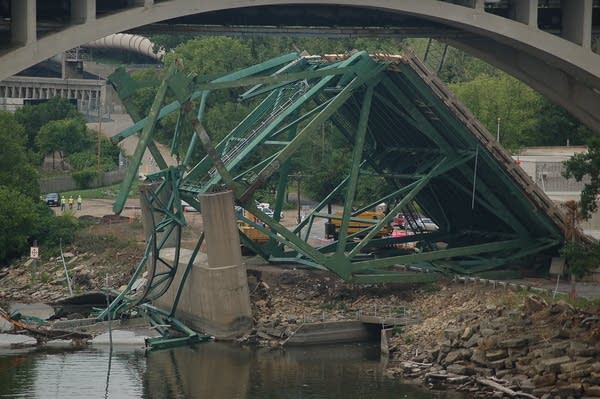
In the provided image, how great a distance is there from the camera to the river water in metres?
48.0

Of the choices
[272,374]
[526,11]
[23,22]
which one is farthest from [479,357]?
[23,22]

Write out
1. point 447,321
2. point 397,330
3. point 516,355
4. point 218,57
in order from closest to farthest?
1. point 516,355
2. point 447,321
3. point 397,330
4. point 218,57

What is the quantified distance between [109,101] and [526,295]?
2917 inches

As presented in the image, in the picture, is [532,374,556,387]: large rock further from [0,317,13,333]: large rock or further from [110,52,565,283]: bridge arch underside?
[0,317,13,333]: large rock

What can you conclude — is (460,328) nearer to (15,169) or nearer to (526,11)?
(526,11)

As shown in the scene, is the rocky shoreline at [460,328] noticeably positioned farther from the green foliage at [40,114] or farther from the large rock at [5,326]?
the green foliage at [40,114]

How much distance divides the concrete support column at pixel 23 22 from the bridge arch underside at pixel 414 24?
0.08 ft

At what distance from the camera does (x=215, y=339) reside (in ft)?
183

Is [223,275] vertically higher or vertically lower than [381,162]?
lower

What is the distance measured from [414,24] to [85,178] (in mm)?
45422

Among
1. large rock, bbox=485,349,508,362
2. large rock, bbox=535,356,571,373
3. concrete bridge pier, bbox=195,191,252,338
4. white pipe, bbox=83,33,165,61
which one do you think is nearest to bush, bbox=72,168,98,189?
white pipe, bbox=83,33,165,61

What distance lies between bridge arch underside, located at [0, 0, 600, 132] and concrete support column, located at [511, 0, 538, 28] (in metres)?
0.03

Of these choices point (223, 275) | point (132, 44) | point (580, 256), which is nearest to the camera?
point (580, 256)

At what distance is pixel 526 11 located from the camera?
50875 millimetres
